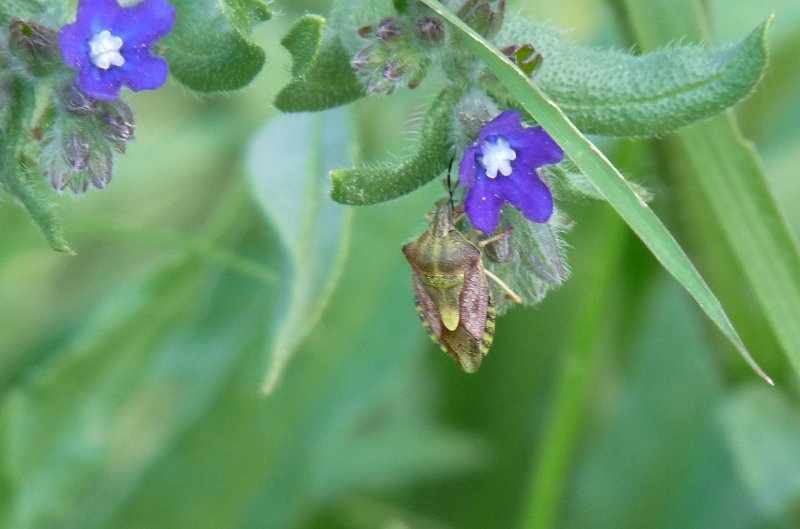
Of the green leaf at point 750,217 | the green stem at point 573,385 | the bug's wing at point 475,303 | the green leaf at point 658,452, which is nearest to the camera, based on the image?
the bug's wing at point 475,303

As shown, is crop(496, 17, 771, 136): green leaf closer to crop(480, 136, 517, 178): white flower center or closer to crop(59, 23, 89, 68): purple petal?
crop(480, 136, 517, 178): white flower center

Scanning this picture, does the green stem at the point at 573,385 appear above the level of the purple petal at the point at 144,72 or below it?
below

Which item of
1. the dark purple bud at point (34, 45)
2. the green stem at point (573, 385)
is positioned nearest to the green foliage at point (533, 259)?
the green stem at point (573, 385)

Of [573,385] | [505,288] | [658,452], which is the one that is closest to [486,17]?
[505,288]

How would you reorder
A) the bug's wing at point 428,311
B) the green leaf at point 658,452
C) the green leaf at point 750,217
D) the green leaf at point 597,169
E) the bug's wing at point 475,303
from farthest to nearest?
the green leaf at point 658,452 → the green leaf at point 750,217 → the bug's wing at point 428,311 → the bug's wing at point 475,303 → the green leaf at point 597,169

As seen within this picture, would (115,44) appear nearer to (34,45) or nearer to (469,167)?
(34,45)

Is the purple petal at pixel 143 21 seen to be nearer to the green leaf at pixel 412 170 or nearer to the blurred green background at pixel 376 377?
the green leaf at pixel 412 170

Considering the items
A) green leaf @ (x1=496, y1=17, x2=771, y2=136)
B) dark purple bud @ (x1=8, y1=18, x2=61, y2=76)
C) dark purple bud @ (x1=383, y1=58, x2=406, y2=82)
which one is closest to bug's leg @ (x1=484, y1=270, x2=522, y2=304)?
green leaf @ (x1=496, y1=17, x2=771, y2=136)

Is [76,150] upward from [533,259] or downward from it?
downward
